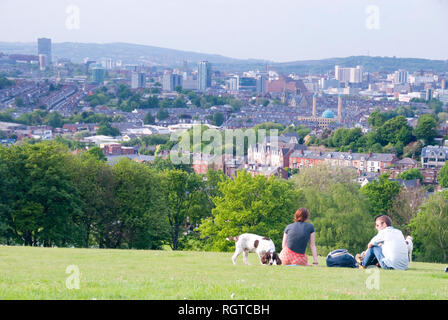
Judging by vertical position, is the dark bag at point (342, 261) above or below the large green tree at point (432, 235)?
above

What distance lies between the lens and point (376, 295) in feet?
28.0

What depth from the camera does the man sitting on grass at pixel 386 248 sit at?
38.0 feet

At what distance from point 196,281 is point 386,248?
12.5 ft

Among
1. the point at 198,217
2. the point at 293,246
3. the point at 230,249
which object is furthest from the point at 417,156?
the point at 293,246

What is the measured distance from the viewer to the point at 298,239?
39.2 feet

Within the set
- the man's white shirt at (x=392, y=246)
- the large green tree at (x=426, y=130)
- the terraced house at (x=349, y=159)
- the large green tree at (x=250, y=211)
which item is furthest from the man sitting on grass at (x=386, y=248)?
the large green tree at (x=426, y=130)

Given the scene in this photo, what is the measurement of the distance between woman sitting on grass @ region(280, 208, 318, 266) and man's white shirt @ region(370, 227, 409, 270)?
1.05 meters

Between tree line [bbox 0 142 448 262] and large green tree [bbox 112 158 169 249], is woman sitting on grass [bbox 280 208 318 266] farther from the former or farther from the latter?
large green tree [bbox 112 158 169 249]

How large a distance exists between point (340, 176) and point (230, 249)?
20355 mm

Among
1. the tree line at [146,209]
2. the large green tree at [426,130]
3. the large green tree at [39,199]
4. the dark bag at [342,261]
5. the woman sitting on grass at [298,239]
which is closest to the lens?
the woman sitting on grass at [298,239]

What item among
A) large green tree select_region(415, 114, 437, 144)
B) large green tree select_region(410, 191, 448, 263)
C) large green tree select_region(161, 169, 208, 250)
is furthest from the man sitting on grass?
large green tree select_region(415, 114, 437, 144)

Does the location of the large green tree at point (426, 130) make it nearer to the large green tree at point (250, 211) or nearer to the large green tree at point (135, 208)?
the large green tree at point (250, 211)

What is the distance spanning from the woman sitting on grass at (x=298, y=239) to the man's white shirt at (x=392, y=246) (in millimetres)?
1053
